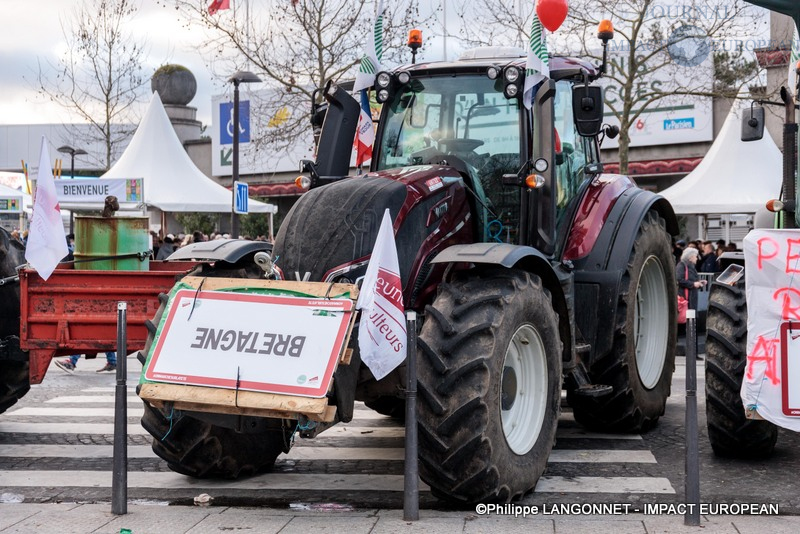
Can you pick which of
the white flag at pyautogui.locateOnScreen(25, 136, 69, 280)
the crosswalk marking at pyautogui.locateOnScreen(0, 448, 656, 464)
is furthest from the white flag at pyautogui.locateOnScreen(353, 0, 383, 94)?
the crosswalk marking at pyautogui.locateOnScreen(0, 448, 656, 464)

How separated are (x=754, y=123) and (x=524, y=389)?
3.03m

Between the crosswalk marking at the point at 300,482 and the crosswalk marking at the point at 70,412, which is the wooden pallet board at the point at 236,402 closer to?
the crosswalk marking at the point at 300,482

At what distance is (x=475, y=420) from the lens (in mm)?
5594

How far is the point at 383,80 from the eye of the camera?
7.54 m

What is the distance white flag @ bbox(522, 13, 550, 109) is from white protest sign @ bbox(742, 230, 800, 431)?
179 cm

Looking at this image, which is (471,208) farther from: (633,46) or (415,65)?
(633,46)

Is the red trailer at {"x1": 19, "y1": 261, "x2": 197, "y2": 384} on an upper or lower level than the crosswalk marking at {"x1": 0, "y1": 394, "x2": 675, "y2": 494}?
upper

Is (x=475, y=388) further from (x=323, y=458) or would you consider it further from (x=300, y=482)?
(x=323, y=458)

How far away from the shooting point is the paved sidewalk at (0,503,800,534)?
549 cm

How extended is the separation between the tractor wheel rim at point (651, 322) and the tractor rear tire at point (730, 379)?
5.25ft

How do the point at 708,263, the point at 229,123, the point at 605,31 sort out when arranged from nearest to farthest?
the point at 605,31
the point at 708,263
the point at 229,123

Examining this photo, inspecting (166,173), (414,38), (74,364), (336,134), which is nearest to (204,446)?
(336,134)

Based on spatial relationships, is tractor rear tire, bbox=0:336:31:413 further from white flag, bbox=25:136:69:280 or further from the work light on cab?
the work light on cab

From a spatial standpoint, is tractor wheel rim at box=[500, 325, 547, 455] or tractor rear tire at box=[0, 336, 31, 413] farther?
tractor rear tire at box=[0, 336, 31, 413]
